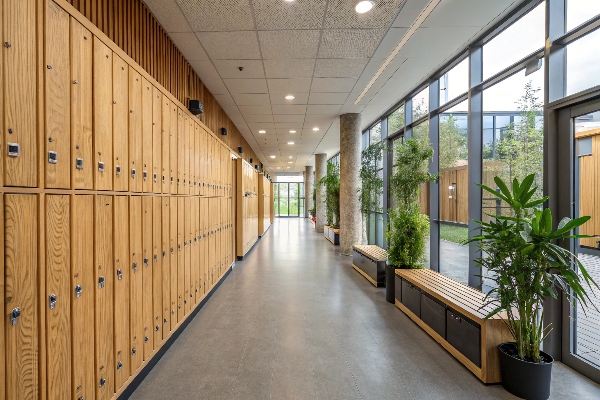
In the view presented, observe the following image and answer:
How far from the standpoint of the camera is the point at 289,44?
395cm

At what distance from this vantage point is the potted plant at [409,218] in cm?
462

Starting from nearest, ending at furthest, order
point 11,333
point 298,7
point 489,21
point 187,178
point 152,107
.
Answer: point 11,333 < point 152,107 < point 298,7 < point 489,21 < point 187,178

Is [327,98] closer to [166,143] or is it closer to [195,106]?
[195,106]

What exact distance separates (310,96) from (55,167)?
508 cm

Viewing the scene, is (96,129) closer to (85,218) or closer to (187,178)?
(85,218)

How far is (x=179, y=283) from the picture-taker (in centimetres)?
367

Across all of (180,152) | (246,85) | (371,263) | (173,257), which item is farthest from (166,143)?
(371,263)

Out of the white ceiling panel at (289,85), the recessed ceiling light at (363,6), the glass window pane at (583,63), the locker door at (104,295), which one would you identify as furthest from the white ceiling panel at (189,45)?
the glass window pane at (583,63)

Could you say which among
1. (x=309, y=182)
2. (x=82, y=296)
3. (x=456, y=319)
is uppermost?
(x=309, y=182)

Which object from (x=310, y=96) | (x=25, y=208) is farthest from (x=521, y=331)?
(x=310, y=96)

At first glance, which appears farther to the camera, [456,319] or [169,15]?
[169,15]

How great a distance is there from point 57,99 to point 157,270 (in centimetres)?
191

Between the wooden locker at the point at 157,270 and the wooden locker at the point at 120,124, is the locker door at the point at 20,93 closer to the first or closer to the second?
the wooden locker at the point at 120,124

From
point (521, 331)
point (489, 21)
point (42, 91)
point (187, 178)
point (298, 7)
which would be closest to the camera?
point (42, 91)
